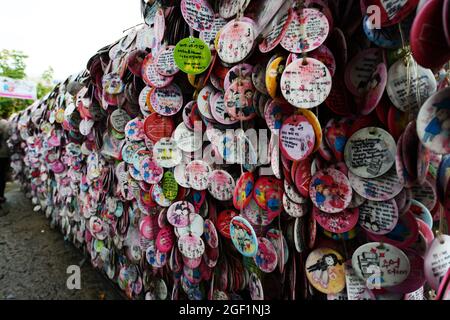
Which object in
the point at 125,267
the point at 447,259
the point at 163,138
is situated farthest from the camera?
the point at 125,267

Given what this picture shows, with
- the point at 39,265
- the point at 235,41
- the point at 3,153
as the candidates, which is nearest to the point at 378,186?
the point at 235,41

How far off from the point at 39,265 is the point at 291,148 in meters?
2.85

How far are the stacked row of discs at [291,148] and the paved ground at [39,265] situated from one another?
1040 millimetres

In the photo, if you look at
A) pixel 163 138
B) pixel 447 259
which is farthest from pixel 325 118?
pixel 163 138

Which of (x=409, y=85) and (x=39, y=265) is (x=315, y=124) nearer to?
(x=409, y=85)

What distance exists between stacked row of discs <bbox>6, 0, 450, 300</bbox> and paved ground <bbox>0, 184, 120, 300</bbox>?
1040 millimetres

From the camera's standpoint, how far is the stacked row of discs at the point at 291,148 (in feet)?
1.92

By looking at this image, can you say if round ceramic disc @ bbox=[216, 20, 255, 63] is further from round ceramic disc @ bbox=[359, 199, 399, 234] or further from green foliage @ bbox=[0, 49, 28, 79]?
green foliage @ bbox=[0, 49, 28, 79]

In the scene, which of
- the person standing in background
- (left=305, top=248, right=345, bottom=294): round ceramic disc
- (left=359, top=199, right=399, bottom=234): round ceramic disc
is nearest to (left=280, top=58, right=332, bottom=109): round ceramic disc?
(left=359, top=199, right=399, bottom=234): round ceramic disc

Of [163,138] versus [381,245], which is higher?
[163,138]

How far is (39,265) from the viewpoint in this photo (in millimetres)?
2576

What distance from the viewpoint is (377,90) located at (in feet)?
2.01
